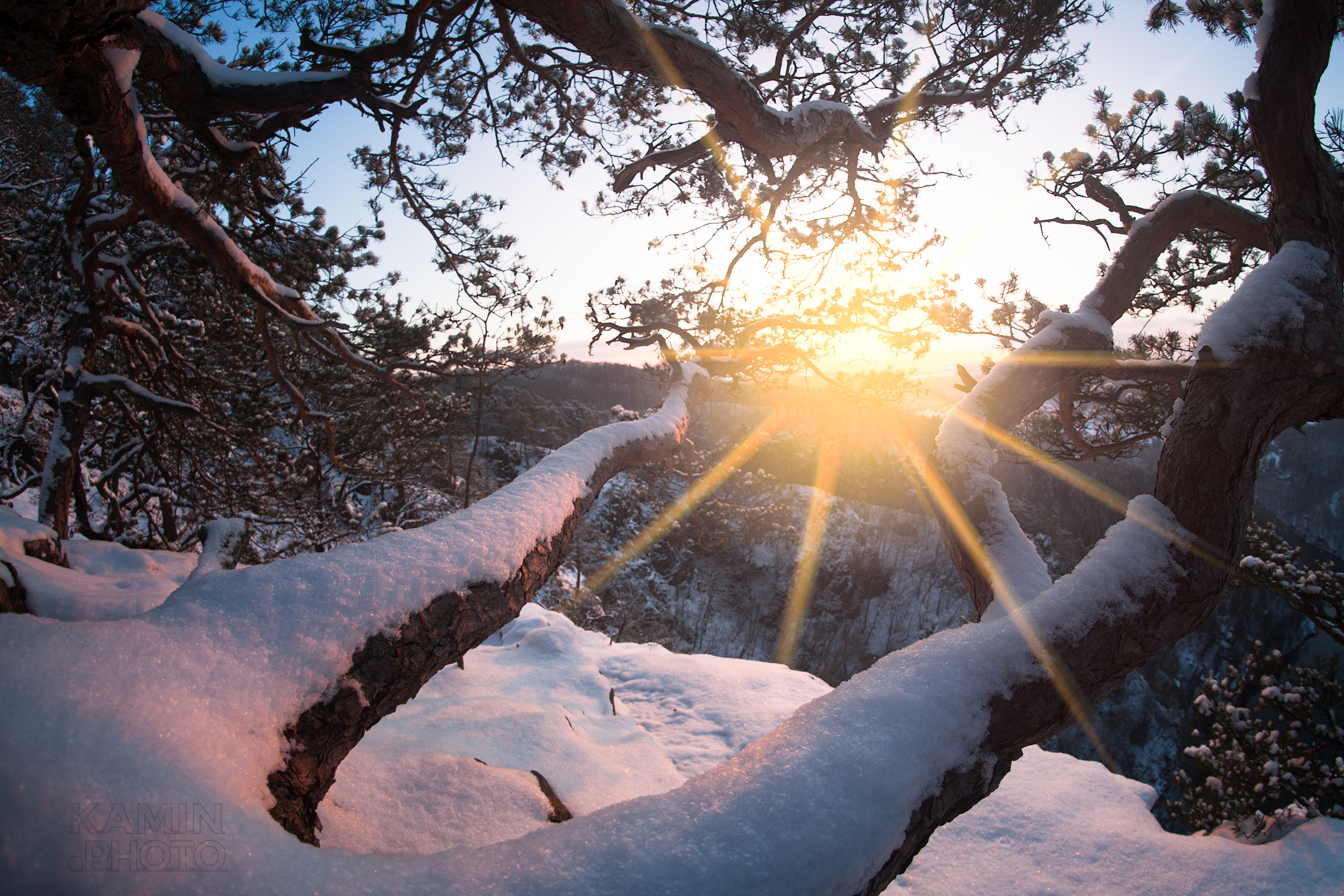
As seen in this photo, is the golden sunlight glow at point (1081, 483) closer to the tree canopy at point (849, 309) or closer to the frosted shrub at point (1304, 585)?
the tree canopy at point (849, 309)

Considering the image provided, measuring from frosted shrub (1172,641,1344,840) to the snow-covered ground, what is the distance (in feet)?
12.6

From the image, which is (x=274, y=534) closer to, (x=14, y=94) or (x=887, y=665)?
(x=14, y=94)

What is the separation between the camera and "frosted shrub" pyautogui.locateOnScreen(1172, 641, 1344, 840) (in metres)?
4.79

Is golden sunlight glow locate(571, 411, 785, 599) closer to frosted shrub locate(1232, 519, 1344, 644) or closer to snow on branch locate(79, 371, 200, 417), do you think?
snow on branch locate(79, 371, 200, 417)

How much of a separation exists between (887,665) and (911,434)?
1596mm

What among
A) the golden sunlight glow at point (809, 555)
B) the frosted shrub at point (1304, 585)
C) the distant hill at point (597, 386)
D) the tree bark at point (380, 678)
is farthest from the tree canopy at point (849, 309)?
the distant hill at point (597, 386)

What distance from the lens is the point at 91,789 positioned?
73 cm

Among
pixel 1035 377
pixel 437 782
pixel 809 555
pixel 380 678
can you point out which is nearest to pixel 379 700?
pixel 380 678

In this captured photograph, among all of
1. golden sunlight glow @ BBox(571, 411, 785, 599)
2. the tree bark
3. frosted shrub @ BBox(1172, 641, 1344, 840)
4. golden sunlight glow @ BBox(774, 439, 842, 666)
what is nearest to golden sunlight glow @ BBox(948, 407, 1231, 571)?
the tree bark

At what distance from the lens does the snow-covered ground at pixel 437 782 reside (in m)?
0.72

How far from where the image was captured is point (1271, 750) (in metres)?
5.06

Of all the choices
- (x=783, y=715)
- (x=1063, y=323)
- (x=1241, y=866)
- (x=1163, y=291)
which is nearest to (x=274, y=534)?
(x=783, y=715)

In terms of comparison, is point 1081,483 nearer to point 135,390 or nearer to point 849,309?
point 849,309

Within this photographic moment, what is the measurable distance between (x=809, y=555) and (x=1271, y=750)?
13558 millimetres
